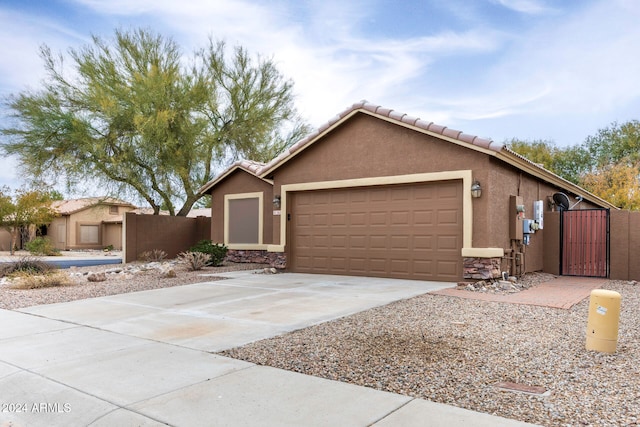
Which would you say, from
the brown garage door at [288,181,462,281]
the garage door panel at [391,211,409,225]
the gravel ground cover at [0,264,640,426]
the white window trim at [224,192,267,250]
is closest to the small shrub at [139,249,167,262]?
the white window trim at [224,192,267,250]

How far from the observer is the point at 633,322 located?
7.09m

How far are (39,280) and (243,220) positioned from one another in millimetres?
7698

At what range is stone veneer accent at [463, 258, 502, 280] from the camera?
36.0 feet

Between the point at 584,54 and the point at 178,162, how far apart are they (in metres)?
17.5

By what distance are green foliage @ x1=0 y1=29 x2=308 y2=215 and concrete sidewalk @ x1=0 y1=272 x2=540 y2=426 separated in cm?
1201

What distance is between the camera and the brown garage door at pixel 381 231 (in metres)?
11.7

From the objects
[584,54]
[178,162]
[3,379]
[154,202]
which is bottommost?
[3,379]

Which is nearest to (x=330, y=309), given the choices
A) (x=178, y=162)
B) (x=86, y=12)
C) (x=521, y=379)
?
(x=521, y=379)

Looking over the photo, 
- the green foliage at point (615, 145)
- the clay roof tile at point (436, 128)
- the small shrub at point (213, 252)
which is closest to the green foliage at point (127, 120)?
the small shrub at point (213, 252)

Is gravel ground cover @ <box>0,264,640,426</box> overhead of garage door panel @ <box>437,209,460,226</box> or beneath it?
beneath

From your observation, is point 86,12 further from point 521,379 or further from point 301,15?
point 521,379

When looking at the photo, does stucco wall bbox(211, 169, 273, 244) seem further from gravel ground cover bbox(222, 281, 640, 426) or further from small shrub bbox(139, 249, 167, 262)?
gravel ground cover bbox(222, 281, 640, 426)

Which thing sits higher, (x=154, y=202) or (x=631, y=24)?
(x=631, y=24)

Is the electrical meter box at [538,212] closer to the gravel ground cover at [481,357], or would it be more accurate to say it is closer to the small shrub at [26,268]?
the gravel ground cover at [481,357]
